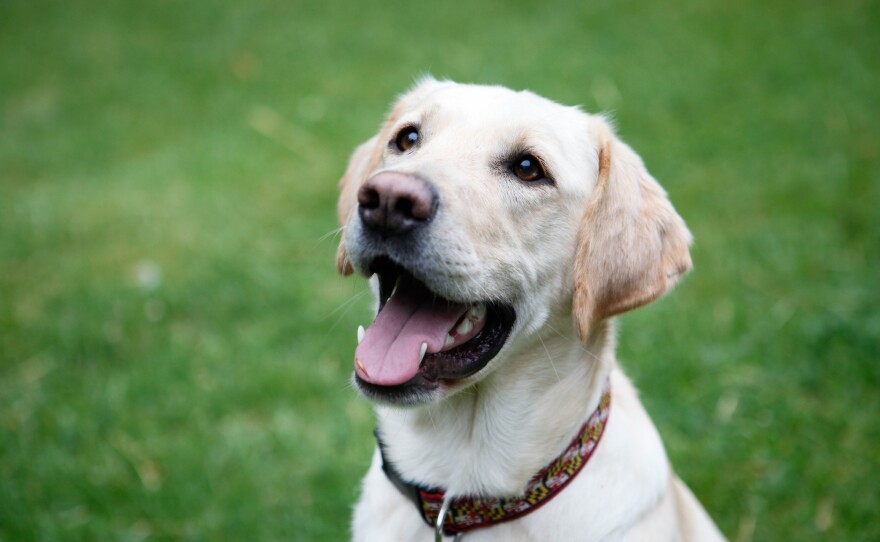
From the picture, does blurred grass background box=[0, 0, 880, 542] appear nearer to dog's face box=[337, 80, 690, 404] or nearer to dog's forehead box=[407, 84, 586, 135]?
dog's face box=[337, 80, 690, 404]

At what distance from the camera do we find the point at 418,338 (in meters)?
2.45

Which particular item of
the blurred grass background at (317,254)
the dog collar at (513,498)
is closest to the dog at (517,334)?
the dog collar at (513,498)

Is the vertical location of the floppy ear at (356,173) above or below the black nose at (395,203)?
below

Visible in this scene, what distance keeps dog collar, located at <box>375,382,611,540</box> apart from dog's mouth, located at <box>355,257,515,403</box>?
414mm

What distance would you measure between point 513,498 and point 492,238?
83 centimetres

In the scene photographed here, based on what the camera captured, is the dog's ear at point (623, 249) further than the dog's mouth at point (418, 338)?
Yes

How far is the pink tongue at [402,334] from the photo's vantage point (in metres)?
2.38

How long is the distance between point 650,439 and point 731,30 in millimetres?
7522

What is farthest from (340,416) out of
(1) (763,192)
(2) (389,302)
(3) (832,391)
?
(1) (763,192)

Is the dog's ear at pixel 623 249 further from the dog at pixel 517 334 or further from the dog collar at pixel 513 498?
the dog collar at pixel 513 498

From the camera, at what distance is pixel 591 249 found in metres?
2.58

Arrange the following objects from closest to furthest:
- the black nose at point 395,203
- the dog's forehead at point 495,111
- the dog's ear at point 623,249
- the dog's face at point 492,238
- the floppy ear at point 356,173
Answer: the black nose at point 395,203 → the dog's face at point 492,238 → the dog's ear at point 623,249 → the dog's forehead at point 495,111 → the floppy ear at point 356,173

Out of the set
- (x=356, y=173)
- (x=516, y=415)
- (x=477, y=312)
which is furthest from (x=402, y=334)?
(x=356, y=173)

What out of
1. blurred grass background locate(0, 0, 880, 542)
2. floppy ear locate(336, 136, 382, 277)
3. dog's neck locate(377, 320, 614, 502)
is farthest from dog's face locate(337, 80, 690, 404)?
blurred grass background locate(0, 0, 880, 542)
